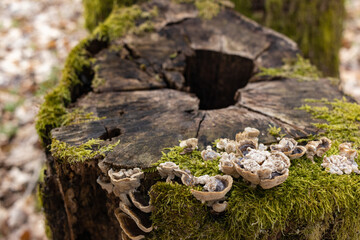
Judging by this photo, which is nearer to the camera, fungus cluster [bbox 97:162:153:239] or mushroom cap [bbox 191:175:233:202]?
mushroom cap [bbox 191:175:233:202]

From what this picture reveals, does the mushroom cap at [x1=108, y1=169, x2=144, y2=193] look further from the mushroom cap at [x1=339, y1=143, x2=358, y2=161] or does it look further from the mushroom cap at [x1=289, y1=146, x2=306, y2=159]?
the mushroom cap at [x1=339, y1=143, x2=358, y2=161]

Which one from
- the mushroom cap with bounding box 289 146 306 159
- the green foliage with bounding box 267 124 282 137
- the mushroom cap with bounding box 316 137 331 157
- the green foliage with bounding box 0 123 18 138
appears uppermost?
the green foliage with bounding box 267 124 282 137

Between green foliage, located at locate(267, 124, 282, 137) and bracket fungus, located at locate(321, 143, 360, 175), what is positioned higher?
green foliage, located at locate(267, 124, 282, 137)

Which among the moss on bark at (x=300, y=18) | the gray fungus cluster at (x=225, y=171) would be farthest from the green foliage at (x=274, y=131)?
the moss on bark at (x=300, y=18)

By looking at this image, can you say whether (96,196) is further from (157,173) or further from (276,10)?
(276,10)

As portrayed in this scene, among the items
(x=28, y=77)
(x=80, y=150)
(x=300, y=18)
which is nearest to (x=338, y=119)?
(x=80, y=150)

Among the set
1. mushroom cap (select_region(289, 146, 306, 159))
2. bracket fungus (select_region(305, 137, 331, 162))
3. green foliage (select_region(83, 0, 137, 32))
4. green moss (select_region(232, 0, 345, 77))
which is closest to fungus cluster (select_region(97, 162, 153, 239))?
mushroom cap (select_region(289, 146, 306, 159))

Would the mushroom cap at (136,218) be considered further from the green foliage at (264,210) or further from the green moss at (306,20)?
the green moss at (306,20)

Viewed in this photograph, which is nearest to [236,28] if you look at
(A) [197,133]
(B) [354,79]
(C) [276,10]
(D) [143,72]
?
(C) [276,10]
